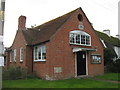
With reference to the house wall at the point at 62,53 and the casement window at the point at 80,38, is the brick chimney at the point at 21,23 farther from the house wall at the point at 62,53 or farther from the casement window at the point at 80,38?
the casement window at the point at 80,38

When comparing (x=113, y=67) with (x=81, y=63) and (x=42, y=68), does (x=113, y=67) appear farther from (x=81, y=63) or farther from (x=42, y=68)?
(x=42, y=68)

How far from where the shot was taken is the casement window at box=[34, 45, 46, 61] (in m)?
17.2

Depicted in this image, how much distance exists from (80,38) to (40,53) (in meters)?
4.58

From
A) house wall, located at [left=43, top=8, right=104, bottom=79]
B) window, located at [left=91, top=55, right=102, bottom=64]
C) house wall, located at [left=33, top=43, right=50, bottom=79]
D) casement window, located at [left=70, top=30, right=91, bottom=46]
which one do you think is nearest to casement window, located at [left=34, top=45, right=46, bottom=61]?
house wall, located at [left=33, top=43, right=50, bottom=79]

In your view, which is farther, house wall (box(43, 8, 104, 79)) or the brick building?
the brick building

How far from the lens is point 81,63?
18.6 metres

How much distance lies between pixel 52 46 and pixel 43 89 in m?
6.12

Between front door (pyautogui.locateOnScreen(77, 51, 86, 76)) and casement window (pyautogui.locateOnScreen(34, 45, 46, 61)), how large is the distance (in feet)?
12.3

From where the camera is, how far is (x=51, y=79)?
1595 cm

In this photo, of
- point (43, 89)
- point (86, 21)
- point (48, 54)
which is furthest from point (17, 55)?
point (43, 89)

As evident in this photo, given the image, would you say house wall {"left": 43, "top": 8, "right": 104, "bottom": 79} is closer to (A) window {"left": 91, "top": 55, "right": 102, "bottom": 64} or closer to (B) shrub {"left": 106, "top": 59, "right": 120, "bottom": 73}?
(A) window {"left": 91, "top": 55, "right": 102, "bottom": 64}

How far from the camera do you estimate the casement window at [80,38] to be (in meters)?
18.2

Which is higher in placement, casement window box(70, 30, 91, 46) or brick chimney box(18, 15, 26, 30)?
brick chimney box(18, 15, 26, 30)

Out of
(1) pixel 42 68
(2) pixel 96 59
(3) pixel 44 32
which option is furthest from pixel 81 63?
(3) pixel 44 32
